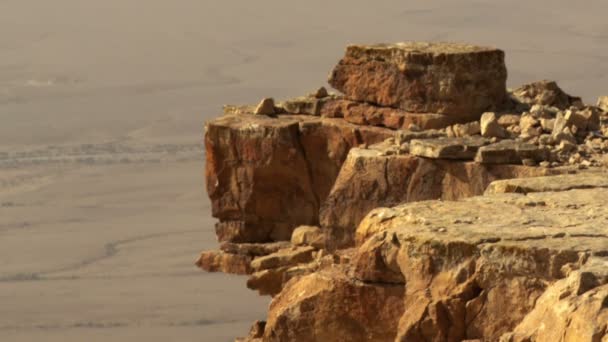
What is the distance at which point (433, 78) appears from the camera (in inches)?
723

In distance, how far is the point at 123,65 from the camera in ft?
208

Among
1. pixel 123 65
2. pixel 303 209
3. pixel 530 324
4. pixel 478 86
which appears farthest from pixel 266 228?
pixel 123 65

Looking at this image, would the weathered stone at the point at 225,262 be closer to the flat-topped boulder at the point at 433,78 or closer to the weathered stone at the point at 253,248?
the weathered stone at the point at 253,248

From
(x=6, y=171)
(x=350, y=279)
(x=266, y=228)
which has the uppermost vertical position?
(x=350, y=279)

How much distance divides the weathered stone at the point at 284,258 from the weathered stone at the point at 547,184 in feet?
12.4

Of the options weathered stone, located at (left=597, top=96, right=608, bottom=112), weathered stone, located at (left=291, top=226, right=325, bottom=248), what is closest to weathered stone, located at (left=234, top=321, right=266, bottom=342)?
weathered stone, located at (left=291, top=226, right=325, bottom=248)

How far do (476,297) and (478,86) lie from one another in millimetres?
7061

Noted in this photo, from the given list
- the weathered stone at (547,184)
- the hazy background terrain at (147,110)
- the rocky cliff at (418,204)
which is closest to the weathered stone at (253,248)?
the rocky cliff at (418,204)

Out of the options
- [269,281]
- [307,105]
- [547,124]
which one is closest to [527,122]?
[547,124]

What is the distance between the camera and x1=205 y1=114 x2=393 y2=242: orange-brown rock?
61.6ft

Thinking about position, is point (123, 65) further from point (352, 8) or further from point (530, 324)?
point (530, 324)

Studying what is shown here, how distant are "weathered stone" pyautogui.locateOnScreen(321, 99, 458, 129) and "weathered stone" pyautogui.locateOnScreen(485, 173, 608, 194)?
3915 mm

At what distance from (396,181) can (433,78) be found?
7.48 feet

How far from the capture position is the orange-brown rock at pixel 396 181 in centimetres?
1612
